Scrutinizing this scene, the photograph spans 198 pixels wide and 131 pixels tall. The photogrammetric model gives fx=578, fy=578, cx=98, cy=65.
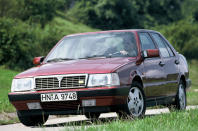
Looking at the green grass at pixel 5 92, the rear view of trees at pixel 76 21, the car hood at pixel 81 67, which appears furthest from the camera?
the rear view of trees at pixel 76 21

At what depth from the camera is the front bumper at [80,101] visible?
8.70 m

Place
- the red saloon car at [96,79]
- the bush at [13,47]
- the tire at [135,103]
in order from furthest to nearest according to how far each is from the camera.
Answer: the bush at [13,47] < the tire at [135,103] < the red saloon car at [96,79]

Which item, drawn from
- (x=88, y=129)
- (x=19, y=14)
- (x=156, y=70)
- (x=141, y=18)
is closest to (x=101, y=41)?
(x=156, y=70)

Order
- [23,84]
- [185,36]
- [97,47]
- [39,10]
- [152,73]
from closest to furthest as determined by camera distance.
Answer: [23,84], [97,47], [152,73], [39,10], [185,36]

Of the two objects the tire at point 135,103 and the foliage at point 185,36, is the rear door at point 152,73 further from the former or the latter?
the foliage at point 185,36

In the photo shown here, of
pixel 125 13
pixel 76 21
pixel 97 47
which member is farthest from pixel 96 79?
pixel 125 13

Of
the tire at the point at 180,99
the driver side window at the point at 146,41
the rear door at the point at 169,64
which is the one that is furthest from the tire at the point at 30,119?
the tire at the point at 180,99

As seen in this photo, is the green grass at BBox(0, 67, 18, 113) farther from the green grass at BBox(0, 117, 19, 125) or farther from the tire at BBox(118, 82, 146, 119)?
the tire at BBox(118, 82, 146, 119)

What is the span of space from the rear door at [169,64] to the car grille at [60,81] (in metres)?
2.57

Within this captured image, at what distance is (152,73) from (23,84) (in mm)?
2411

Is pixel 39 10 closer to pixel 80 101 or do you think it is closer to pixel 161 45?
pixel 161 45

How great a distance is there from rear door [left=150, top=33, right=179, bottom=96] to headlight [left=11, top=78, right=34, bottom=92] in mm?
2898

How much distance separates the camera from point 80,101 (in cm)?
880

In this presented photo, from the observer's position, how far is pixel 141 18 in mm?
97562
